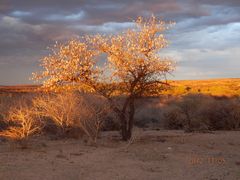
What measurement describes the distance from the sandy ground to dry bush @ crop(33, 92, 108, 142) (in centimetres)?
89

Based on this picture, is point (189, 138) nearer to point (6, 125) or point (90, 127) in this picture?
point (90, 127)

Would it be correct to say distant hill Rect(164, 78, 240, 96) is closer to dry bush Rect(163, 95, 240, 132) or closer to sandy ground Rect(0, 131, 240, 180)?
dry bush Rect(163, 95, 240, 132)

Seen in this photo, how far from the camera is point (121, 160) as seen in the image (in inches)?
659

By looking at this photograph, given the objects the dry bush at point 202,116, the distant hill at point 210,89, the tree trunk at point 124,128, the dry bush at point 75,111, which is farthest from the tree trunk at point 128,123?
the distant hill at point 210,89

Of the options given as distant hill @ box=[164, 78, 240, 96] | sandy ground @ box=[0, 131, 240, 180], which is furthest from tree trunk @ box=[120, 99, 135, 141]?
distant hill @ box=[164, 78, 240, 96]

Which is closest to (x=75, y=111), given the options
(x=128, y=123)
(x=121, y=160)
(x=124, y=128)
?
(x=124, y=128)

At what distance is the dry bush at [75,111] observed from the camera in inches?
862

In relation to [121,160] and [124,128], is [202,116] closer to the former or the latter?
[124,128]

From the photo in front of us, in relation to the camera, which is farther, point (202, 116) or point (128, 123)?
point (202, 116)

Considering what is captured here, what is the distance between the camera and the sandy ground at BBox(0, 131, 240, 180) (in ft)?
46.4

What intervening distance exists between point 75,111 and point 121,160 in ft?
18.7

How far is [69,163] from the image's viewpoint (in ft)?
51.8

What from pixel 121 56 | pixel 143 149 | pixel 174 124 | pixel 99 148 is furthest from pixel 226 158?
pixel 174 124

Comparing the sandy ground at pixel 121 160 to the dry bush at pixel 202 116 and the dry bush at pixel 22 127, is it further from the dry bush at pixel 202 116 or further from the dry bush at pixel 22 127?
the dry bush at pixel 202 116
